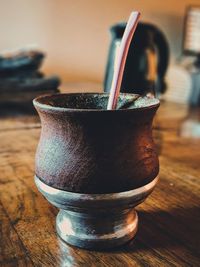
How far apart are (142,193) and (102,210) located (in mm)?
49

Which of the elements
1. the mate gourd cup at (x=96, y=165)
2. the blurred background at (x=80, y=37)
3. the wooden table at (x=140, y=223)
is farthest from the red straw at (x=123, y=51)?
the blurred background at (x=80, y=37)

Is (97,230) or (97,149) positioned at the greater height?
(97,149)

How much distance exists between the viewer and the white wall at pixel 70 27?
1.97m

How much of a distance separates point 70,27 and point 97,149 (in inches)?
73.4

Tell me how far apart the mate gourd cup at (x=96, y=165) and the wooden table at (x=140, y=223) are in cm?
2

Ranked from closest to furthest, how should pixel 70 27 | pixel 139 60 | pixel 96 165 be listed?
pixel 96 165 → pixel 139 60 → pixel 70 27

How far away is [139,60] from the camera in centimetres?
122

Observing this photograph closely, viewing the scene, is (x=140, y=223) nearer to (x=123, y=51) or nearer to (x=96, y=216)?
(x=96, y=216)

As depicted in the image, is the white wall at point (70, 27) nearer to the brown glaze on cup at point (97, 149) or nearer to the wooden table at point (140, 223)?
the wooden table at point (140, 223)

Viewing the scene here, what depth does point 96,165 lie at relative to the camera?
1.28 feet

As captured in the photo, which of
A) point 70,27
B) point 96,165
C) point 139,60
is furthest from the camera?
point 70,27

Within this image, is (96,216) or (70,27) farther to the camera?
(70,27)

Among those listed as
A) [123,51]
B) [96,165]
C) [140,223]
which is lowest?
[140,223]

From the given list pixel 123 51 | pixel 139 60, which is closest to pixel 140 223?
pixel 123 51
